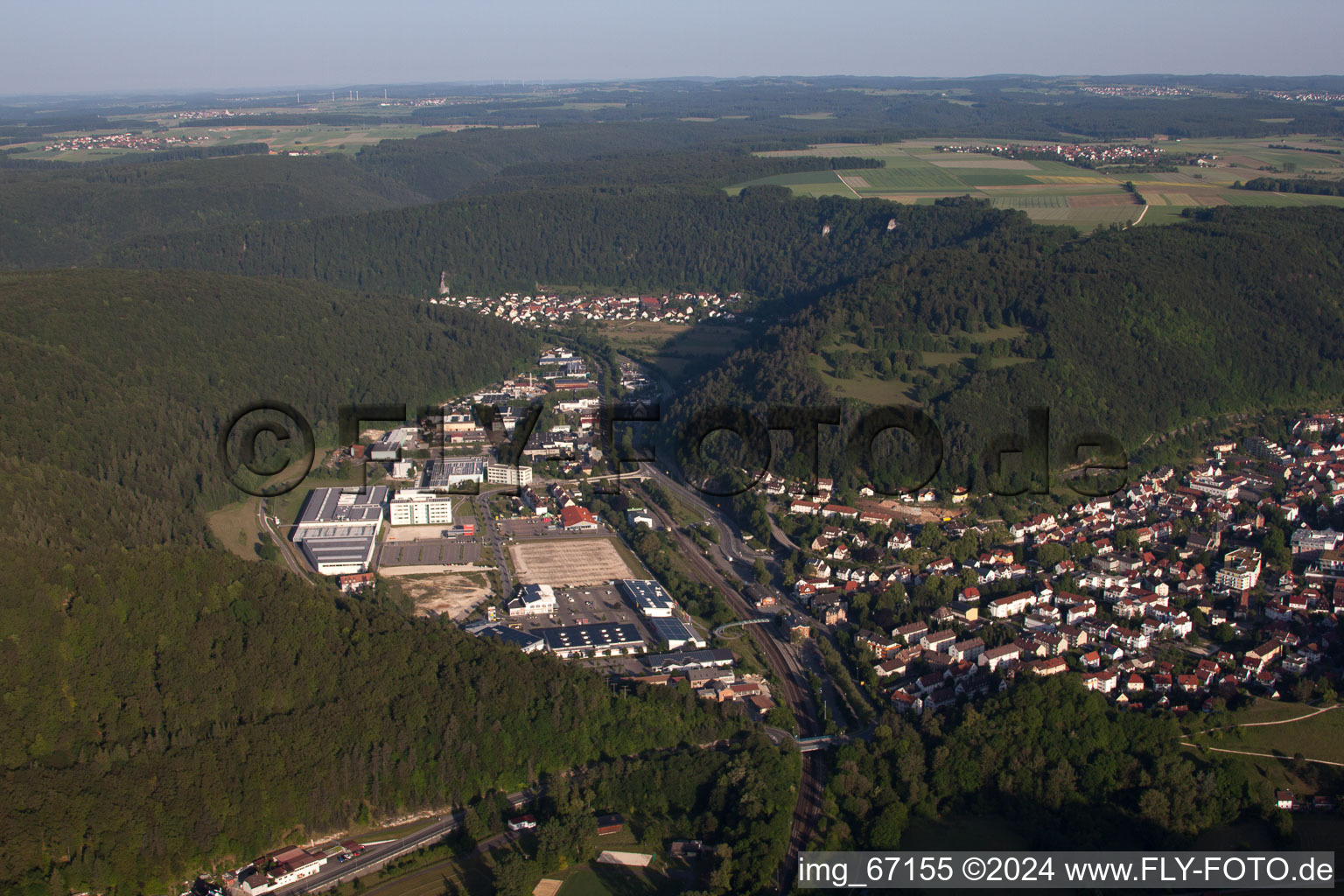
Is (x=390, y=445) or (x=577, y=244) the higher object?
(x=577, y=244)

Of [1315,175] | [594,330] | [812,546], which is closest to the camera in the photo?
[812,546]

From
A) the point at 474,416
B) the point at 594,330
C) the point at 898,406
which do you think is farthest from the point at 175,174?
the point at 898,406

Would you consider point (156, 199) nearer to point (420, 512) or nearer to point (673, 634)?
point (420, 512)

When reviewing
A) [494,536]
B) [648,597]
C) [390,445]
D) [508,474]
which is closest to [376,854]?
[648,597]

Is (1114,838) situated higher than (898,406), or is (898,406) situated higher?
(898,406)

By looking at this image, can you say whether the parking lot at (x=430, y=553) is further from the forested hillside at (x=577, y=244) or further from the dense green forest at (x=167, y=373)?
the forested hillside at (x=577, y=244)

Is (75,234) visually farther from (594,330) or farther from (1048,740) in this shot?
(1048,740)

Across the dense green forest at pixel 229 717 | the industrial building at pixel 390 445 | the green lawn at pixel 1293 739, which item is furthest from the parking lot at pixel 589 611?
the industrial building at pixel 390 445
